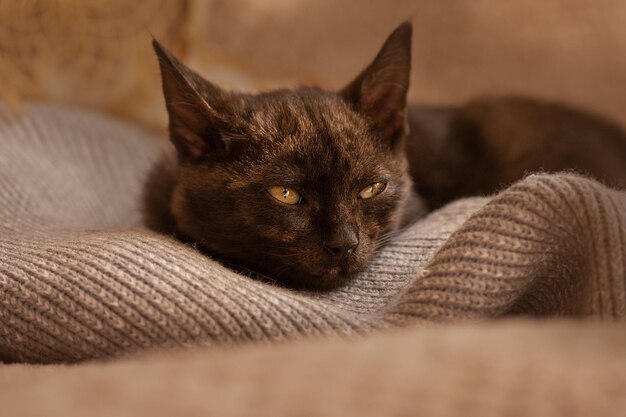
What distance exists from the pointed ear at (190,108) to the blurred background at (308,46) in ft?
2.48

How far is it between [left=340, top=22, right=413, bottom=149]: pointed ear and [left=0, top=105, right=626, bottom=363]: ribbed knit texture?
1.23 feet

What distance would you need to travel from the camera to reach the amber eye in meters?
1.20

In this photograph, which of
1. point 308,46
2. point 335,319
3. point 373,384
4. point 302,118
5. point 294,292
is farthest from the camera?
point 308,46

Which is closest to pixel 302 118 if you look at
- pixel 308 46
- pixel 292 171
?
pixel 292 171

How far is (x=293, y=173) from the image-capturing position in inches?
44.6

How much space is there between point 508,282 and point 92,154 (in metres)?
1.31

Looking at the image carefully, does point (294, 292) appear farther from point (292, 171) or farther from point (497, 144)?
point (497, 144)

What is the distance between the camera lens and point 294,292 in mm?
1094

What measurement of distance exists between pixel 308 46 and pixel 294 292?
3.59 ft

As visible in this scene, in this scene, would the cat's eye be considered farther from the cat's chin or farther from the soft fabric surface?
the soft fabric surface

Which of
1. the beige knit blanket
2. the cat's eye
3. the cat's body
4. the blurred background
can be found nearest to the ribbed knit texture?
the beige knit blanket

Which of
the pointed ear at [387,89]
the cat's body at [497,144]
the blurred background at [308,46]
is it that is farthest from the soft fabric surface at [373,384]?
the blurred background at [308,46]

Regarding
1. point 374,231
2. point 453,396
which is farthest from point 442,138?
point 453,396

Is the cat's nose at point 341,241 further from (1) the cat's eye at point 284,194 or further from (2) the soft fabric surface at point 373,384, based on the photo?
(2) the soft fabric surface at point 373,384
